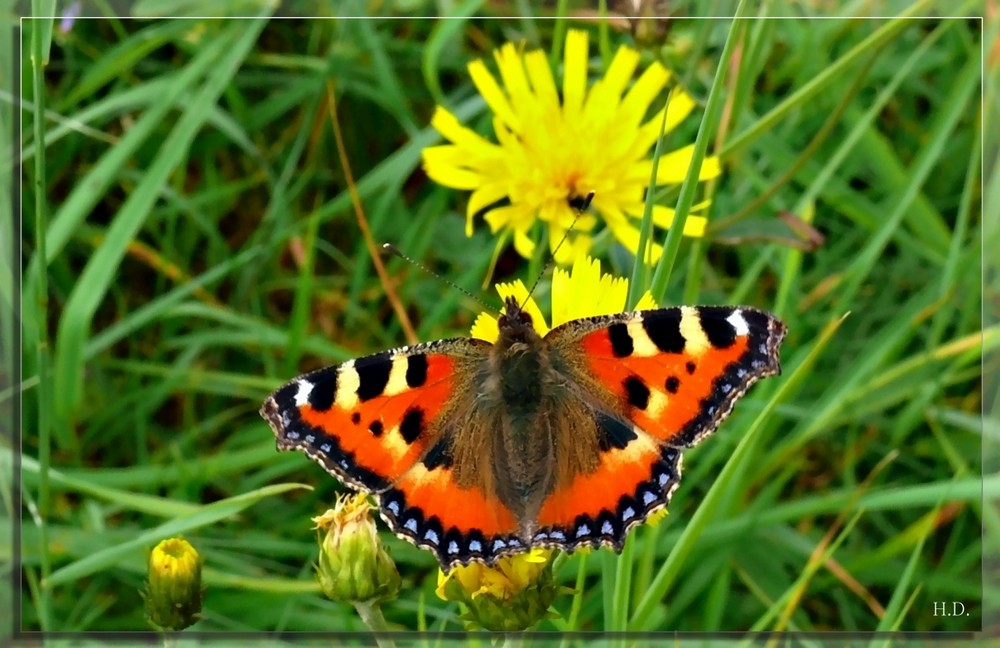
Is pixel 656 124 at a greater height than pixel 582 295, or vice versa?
pixel 656 124

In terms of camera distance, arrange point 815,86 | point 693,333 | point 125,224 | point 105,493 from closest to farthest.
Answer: point 693,333 → point 815,86 → point 105,493 → point 125,224

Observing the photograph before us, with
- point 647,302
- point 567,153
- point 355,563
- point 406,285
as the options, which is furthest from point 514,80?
point 355,563

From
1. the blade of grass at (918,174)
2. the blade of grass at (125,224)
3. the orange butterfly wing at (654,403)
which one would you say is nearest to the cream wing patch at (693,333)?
the orange butterfly wing at (654,403)

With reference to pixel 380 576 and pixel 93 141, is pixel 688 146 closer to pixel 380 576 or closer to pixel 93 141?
pixel 380 576

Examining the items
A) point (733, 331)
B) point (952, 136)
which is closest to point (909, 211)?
point (952, 136)

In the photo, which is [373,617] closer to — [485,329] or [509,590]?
[509,590]

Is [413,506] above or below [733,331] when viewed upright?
below
